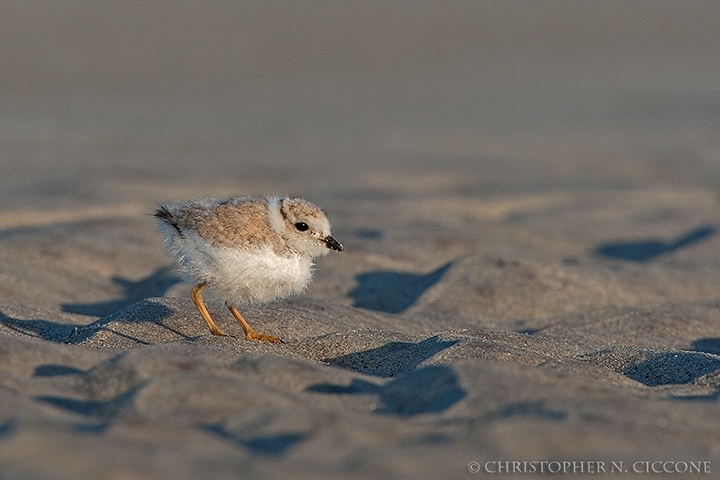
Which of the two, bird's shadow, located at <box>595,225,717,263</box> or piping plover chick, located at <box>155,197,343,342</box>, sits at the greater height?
piping plover chick, located at <box>155,197,343,342</box>

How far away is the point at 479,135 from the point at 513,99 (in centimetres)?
627

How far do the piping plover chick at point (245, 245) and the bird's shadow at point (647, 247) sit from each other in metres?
4.38

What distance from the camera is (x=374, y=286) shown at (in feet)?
22.1

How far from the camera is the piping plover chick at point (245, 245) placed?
4.53m

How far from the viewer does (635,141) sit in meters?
16.6

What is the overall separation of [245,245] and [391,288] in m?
2.32

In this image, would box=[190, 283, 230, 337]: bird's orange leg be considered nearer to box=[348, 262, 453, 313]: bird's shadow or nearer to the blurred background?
box=[348, 262, 453, 313]: bird's shadow

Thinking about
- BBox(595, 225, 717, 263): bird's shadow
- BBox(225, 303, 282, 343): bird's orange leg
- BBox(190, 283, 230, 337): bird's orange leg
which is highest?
BBox(190, 283, 230, 337): bird's orange leg

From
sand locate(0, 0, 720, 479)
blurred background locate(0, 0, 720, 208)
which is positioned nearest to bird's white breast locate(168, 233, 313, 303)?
sand locate(0, 0, 720, 479)

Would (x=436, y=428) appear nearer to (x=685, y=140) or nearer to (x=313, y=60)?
(x=685, y=140)

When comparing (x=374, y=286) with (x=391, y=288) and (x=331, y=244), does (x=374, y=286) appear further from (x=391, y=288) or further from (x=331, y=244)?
(x=331, y=244)

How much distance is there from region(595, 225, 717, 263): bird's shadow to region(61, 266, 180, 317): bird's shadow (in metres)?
3.88

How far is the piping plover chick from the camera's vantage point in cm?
453

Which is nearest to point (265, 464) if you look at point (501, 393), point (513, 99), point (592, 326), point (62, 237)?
point (501, 393)
